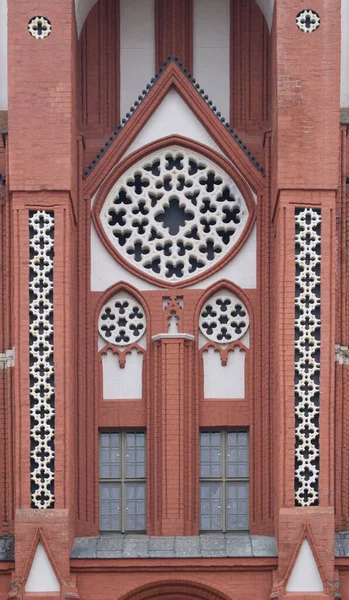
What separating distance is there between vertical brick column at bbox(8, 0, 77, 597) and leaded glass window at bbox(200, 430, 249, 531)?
1905 millimetres

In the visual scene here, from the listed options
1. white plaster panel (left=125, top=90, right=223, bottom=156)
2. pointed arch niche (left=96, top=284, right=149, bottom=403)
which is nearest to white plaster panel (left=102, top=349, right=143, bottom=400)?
pointed arch niche (left=96, top=284, right=149, bottom=403)

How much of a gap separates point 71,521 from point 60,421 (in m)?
1.36

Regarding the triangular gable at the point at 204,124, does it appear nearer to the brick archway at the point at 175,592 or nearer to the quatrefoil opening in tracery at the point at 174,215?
the quatrefoil opening in tracery at the point at 174,215

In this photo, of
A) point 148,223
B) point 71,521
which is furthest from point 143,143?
point 71,521

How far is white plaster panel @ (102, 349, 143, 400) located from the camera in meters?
25.6

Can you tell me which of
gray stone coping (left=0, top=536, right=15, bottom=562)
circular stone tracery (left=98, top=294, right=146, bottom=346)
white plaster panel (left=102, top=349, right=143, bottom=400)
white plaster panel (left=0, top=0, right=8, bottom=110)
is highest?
white plaster panel (left=0, top=0, right=8, bottom=110)

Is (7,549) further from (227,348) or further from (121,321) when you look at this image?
(227,348)

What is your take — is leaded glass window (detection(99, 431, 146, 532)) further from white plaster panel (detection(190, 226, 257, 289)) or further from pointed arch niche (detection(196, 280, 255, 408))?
white plaster panel (detection(190, 226, 257, 289))

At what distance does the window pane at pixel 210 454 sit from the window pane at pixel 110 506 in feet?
3.95

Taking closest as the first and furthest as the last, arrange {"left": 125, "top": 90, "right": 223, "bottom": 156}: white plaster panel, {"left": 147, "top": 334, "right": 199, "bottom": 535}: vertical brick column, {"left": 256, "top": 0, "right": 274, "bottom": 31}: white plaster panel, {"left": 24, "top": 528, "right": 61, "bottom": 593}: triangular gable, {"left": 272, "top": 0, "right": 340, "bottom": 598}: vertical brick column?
{"left": 24, "top": 528, "right": 61, "bottom": 593}: triangular gable → {"left": 272, "top": 0, "right": 340, "bottom": 598}: vertical brick column → {"left": 147, "top": 334, "right": 199, "bottom": 535}: vertical brick column → {"left": 256, "top": 0, "right": 274, "bottom": 31}: white plaster panel → {"left": 125, "top": 90, "right": 223, "bottom": 156}: white plaster panel

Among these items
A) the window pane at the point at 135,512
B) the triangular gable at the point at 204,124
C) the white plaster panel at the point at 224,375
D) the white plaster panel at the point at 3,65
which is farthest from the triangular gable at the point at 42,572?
the white plaster panel at the point at 3,65

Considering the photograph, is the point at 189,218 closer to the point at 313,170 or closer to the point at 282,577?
the point at 313,170

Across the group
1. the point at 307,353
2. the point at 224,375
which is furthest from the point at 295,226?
the point at 224,375

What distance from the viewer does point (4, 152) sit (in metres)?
26.0
